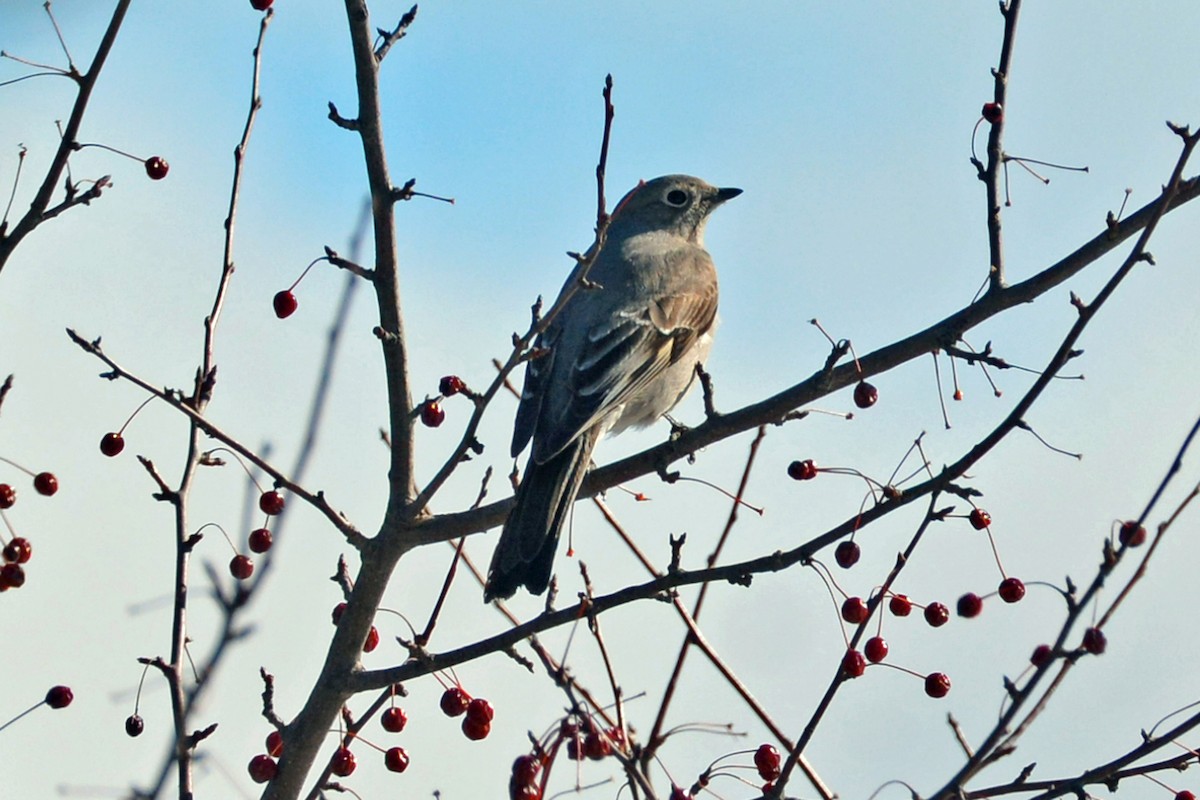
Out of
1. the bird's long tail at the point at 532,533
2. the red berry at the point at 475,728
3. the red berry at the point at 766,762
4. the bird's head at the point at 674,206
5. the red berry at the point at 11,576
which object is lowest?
the red berry at the point at 766,762

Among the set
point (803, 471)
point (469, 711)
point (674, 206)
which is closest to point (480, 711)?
point (469, 711)

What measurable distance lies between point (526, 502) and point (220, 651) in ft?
5.82

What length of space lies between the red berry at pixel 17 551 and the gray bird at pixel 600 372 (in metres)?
1.68

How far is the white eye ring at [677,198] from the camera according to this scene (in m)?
9.28

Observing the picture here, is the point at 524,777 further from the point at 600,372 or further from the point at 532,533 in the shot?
the point at 600,372

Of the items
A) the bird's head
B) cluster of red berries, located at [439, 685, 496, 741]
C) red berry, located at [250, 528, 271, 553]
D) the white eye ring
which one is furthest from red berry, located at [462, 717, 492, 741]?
the white eye ring

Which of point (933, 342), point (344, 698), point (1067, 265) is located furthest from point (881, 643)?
point (344, 698)

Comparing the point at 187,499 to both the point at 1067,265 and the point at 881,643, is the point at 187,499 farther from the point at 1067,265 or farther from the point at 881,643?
the point at 1067,265

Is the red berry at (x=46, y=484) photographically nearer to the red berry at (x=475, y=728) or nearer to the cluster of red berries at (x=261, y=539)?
the cluster of red berries at (x=261, y=539)

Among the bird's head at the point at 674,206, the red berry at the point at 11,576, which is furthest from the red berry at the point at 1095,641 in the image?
the bird's head at the point at 674,206

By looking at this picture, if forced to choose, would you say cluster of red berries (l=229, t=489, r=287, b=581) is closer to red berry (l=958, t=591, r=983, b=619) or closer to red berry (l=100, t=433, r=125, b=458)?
red berry (l=100, t=433, r=125, b=458)

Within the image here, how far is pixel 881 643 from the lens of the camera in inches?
204

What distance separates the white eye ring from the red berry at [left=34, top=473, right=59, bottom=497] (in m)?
4.68

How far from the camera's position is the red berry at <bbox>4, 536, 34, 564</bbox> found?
5215 millimetres
